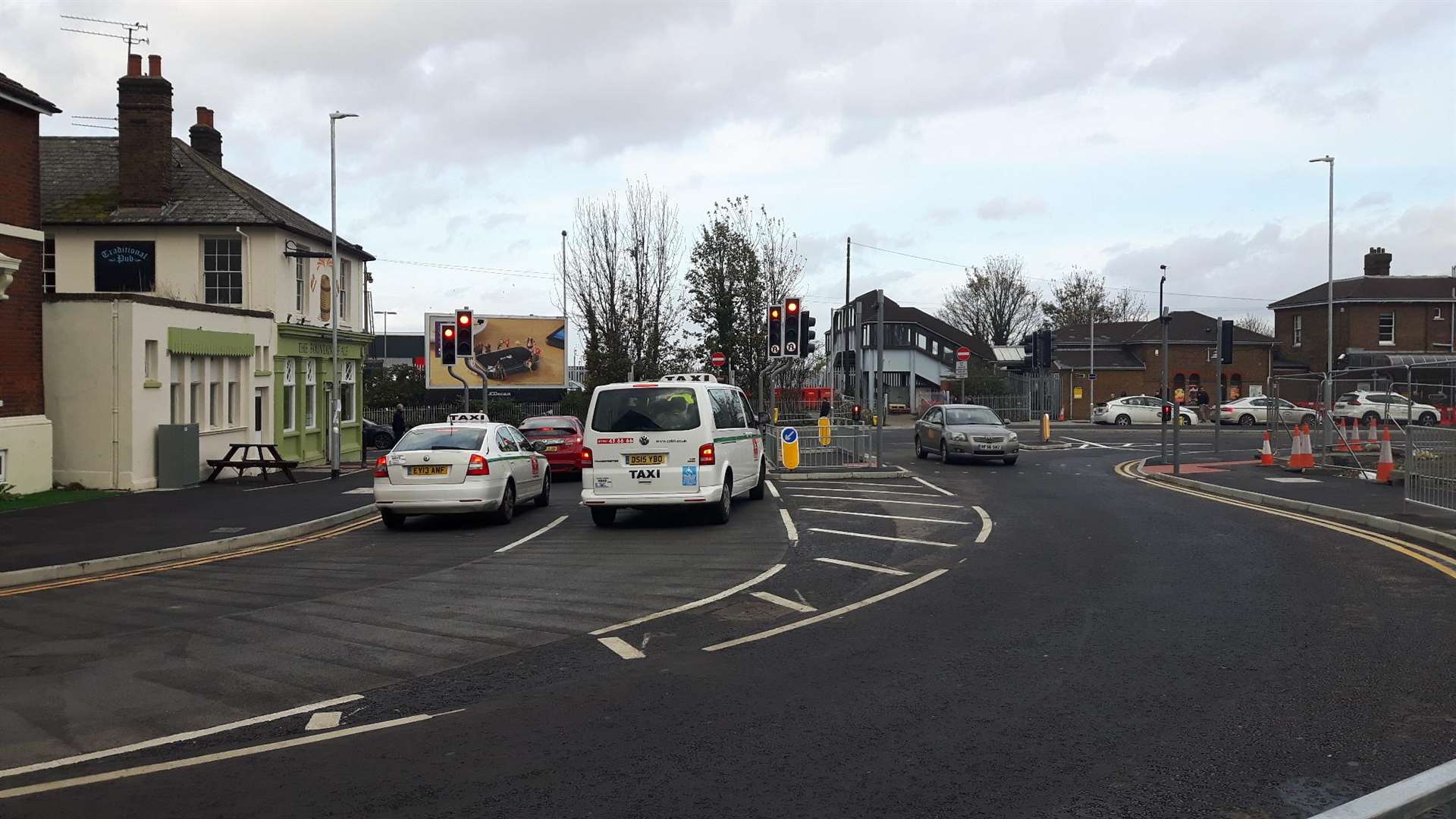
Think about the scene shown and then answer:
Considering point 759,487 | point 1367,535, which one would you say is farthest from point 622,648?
point 759,487

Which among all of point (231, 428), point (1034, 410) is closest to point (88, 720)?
point (231, 428)

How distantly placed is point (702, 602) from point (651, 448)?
5836mm

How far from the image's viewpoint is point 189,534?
15.9 m

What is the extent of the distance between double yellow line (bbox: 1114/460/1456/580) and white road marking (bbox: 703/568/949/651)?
5094 mm

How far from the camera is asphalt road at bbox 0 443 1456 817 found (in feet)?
18.0

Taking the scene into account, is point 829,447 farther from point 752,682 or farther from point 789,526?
point 752,682

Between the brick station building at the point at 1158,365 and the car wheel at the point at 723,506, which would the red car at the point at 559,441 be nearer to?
the car wheel at the point at 723,506

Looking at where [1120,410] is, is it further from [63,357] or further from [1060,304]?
[63,357]

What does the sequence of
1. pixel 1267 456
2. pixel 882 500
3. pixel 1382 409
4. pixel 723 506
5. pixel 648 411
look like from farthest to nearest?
pixel 1267 456 < pixel 1382 409 < pixel 882 500 < pixel 723 506 < pixel 648 411

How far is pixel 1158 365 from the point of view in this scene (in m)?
72.3

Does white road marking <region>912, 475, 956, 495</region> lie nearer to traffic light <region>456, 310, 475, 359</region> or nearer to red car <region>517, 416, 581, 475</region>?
red car <region>517, 416, 581, 475</region>

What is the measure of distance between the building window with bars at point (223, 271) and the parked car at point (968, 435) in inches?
758

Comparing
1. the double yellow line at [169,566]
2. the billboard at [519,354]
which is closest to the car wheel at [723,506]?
the double yellow line at [169,566]

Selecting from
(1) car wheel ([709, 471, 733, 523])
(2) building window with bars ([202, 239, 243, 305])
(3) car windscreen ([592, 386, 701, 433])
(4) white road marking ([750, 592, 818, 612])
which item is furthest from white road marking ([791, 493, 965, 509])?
(2) building window with bars ([202, 239, 243, 305])
